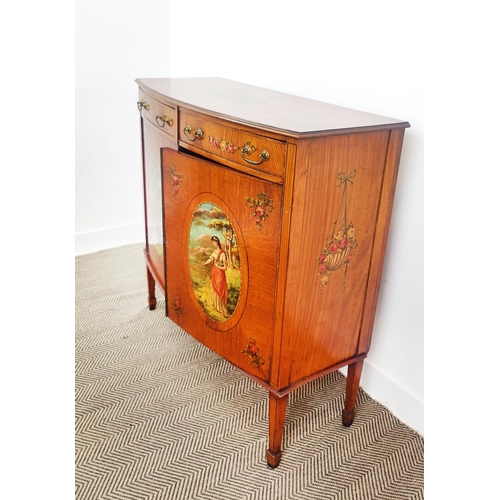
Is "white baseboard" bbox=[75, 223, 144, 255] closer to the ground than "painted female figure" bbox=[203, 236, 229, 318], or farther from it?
closer to the ground

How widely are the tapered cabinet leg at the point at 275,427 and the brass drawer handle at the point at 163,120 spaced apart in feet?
2.77

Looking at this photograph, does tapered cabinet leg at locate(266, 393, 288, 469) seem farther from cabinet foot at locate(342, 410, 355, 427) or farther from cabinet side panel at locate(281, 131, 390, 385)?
cabinet foot at locate(342, 410, 355, 427)

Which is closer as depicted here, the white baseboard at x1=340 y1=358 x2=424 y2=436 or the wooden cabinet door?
the wooden cabinet door

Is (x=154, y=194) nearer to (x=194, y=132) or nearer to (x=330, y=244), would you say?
(x=194, y=132)

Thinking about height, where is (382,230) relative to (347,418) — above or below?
above

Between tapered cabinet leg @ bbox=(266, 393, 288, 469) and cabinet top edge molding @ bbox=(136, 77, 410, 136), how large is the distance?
2.39ft

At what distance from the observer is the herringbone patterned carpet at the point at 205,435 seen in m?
1.35

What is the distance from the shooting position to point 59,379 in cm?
45

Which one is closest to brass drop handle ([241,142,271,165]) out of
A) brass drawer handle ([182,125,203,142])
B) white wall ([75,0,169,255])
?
brass drawer handle ([182,125,203,142])

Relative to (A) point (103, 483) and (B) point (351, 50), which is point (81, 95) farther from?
(A) point (103, 483)

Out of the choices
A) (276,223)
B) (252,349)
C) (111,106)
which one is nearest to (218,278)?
(252,349)

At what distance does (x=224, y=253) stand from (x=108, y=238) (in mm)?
1570

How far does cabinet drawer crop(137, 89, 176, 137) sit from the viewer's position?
4.73 feet

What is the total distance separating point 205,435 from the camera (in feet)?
4.99
